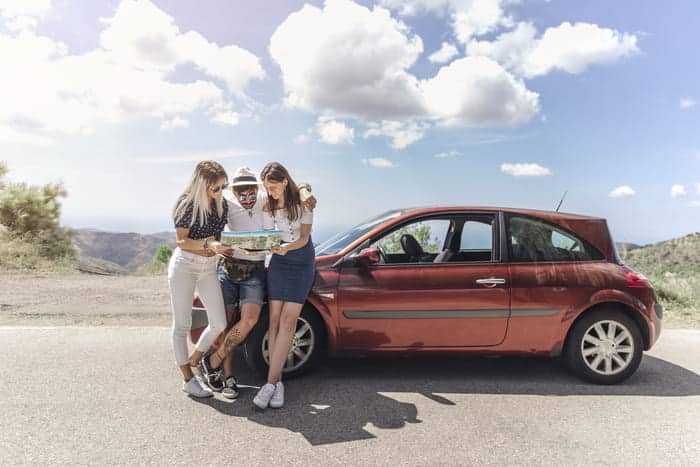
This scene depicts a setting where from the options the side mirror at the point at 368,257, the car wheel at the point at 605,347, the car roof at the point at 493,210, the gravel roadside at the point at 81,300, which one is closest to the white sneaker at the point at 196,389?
the side mirror at the point at 368,257

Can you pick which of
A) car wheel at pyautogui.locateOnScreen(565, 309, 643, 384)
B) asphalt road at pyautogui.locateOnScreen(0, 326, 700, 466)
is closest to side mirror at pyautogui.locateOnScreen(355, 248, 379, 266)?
asphalt road at pyautogui.locateOnScreen(0, 326, 700, 466)

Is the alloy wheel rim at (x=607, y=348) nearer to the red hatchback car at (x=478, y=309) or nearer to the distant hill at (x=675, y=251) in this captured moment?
the red hatchback car at (x=478, y=309)

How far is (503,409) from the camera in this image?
3965 mm

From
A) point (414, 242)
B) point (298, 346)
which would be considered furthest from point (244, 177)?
point (414, 242)

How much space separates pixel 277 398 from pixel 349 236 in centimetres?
167

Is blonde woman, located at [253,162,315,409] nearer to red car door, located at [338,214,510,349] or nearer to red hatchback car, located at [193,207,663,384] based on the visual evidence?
red hatchback car, located at [193,207,663,384]

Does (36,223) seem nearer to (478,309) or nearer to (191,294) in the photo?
(191,294)

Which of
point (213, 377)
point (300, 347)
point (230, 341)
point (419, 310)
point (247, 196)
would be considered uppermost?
point (247, 196)

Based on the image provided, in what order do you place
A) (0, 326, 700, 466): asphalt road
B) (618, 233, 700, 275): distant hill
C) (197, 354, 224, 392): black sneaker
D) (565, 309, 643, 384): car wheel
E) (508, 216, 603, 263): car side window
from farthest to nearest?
(618, 233, 700, 275): distant hill
(508, 216, 603, 263): car side window
(565, 309, 643, 384): car wheel
(197, 354, 224, 392): black sneaker
(0, 326, 700, 466): asphalt road

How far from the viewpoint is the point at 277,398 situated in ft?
12.9

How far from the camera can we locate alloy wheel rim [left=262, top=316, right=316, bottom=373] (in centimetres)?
451

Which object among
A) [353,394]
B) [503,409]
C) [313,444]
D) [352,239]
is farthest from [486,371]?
[313,444]

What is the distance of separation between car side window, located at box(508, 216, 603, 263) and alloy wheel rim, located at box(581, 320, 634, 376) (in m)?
0.65

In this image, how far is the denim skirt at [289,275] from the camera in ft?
13.0
